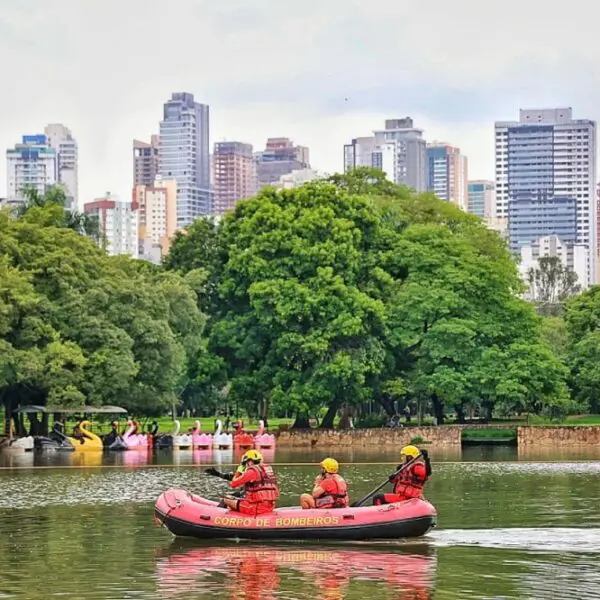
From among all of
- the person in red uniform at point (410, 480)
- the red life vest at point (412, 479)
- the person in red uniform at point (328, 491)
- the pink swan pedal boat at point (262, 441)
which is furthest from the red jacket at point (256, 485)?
the pink swan pedal boat at point (262, 441)

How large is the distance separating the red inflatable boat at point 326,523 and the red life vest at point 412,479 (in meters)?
0.52

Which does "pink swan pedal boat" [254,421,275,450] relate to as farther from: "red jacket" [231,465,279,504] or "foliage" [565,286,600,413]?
"red jacket" [231,465,279,504]

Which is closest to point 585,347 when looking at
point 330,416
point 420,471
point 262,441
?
point 330,416

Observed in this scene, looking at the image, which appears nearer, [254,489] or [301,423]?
[254,489]

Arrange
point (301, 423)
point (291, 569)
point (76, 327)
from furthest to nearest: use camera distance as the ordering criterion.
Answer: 1. point (301, 423)
2. point (76, 327)
3. point (291, 569)

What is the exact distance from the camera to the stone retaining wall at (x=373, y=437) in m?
74.8

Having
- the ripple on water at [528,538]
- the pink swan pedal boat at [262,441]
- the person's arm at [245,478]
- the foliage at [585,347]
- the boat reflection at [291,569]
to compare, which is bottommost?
the boat reflection at [291,569]

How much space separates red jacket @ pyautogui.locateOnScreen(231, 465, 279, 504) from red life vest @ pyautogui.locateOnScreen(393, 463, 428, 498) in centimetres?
251

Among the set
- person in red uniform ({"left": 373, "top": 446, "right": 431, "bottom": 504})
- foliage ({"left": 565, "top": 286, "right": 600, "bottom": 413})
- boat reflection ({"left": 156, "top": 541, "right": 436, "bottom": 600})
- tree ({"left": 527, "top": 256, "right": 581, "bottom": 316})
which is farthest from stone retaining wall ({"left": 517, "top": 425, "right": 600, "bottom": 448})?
tree ({"left": 527, "top": 256, "right": 581, "bottom": 316})

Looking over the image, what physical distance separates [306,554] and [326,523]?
106 centimetres

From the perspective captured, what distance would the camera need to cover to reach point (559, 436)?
7438 centimetres

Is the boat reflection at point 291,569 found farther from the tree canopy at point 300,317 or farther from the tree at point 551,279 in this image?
the tree at point 551,279

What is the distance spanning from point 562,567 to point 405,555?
3.22 meters

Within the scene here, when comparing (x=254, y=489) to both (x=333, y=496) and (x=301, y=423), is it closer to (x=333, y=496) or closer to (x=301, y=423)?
(x=333, y=496)
